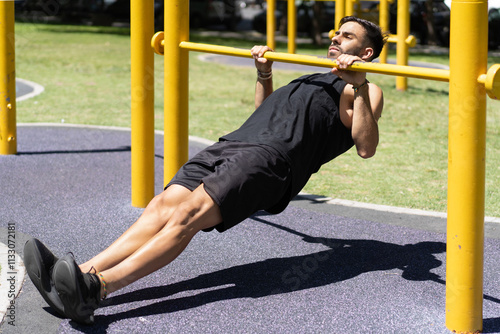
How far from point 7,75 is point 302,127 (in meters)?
3.39

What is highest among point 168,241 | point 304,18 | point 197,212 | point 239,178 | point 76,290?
point 304,18

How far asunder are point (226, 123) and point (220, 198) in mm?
5264

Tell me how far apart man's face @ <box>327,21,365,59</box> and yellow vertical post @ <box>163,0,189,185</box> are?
1.13 metres

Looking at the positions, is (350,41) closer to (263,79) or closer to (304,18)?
(263,79)

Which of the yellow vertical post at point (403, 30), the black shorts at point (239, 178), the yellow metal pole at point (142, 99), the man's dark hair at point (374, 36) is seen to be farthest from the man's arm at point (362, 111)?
the yellow vertical post at point (403, 30)

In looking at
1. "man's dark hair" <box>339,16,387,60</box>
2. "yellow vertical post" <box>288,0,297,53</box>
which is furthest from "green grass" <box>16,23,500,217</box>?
"man's dark hair" <box>339,16,387,60</box>

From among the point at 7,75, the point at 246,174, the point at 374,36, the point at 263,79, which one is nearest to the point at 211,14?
the point at 7,75

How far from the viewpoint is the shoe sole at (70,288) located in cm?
290

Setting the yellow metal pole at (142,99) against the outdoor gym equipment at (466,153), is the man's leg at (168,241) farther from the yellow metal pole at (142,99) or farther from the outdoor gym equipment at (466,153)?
the yellow metal pole at (142,99)

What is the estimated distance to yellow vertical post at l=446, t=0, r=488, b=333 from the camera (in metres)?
2.80

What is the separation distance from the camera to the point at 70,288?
114 inches

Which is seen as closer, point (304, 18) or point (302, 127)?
point (302, 127)

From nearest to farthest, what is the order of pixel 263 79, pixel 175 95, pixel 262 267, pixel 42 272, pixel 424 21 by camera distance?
pixel 42 272 < pixel 262 267 < pixel 263 79 < pixel 175 95 < pixel 424 21

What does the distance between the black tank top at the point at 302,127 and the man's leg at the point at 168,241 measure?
449mm
